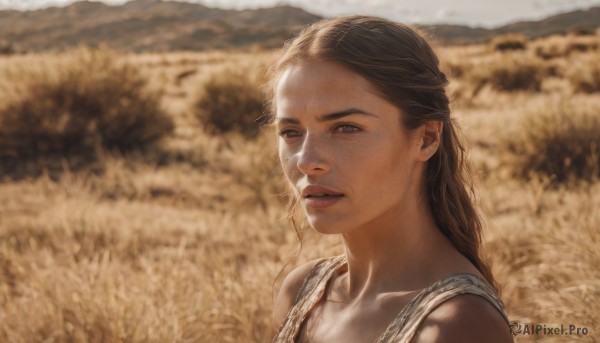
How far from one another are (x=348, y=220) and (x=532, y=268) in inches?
116

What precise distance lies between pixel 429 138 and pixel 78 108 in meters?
9.41

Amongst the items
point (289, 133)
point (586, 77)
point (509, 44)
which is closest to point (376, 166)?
point (289, 133)

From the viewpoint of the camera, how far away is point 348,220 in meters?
1.81

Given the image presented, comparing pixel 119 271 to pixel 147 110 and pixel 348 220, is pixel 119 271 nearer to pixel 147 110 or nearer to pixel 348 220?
pixel 348 220

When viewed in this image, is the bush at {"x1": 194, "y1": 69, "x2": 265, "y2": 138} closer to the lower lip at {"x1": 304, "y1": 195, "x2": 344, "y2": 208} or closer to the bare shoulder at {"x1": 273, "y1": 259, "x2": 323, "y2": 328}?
the bare shoulder at {"x1": 273, "y1": 259, "x2": 323, "y2": 328}

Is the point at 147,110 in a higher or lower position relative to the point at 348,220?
lower

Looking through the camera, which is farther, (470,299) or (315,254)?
(315,254)

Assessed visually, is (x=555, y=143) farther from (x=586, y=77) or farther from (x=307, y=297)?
(x=586, y=77)

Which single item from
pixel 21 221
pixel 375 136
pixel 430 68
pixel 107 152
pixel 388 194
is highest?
pixel 430 68

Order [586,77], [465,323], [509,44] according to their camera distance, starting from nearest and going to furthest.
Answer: [465,323] < [586,77] < [509,44]

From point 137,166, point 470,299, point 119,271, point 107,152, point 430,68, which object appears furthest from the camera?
point 107,152

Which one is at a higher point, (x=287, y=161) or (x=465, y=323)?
(x=287, y=161)

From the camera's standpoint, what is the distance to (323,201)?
1798mm

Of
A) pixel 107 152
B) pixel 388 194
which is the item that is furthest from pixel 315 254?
pixel 107 152
